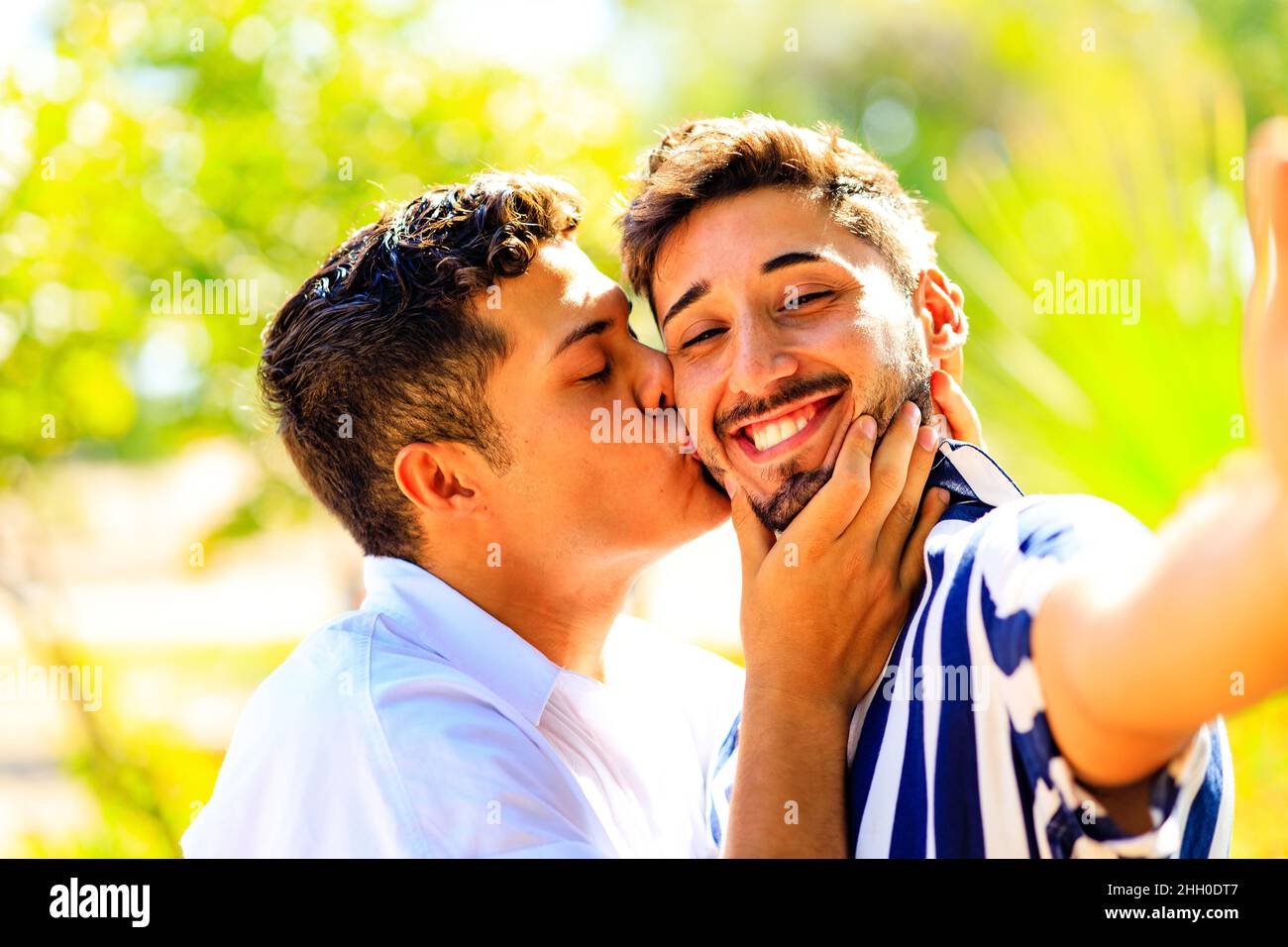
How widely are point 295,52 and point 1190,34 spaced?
211 inches

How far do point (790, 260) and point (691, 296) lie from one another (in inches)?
7.3

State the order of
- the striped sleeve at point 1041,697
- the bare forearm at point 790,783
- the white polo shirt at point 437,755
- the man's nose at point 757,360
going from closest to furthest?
1. the striped sleeve at point 1041,697
2. the bare forearm at point 790,783
3. the white polo shirt at point 437,755
4. the man's nose at point 757,360

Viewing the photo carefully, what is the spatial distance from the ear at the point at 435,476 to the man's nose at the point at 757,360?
2.07ft

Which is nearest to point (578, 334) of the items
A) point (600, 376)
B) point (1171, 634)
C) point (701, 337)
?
point (600, 376)

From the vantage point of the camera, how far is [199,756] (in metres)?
4.83

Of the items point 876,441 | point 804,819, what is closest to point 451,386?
point 876,441

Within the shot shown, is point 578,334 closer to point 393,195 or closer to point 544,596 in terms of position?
point 544,596

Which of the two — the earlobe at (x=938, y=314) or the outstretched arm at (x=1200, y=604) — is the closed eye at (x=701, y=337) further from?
the outstretched arm at (x=1200, y=604)

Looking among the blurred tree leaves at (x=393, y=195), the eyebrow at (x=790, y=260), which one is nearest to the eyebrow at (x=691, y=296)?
the eyebrow at (x=790, y=260)

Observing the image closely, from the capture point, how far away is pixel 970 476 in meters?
1.90

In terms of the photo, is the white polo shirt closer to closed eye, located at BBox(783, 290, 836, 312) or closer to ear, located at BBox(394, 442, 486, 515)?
ear, located at BBox(394, 442, 486, 515)

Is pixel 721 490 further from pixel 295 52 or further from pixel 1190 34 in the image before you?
pixel 1190 34

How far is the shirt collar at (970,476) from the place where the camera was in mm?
1844
